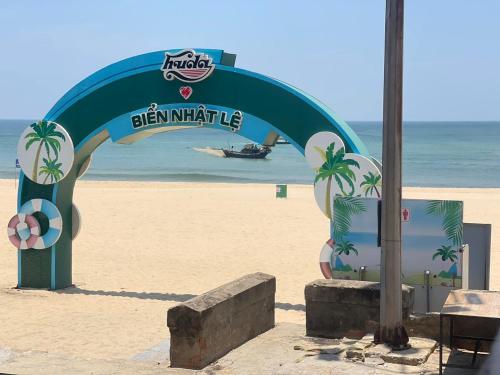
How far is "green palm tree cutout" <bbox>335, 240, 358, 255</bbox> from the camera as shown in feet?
34.9

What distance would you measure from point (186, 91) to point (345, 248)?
416cm

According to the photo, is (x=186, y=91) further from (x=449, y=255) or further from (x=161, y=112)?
(x=449, y=255)

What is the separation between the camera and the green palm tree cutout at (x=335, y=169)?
12.3 metres

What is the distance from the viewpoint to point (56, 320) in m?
11.9

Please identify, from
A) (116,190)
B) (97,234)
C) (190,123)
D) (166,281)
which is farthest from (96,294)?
(116,190)

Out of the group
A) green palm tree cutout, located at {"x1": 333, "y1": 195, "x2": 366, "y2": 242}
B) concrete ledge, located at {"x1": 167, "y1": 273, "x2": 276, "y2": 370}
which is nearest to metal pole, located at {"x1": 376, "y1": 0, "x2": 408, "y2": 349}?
concrete ledge, located at {"x1": 167, "y1": 273, "x2": 276, "y2": 370}

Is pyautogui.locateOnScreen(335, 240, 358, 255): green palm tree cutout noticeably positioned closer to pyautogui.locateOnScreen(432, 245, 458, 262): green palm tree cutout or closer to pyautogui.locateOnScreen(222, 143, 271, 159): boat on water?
pyautogui.locateOnScreen(432, 245, 458, 262): green palm tree cutout

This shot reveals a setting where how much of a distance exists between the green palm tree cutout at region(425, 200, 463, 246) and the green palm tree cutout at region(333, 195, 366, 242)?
3.18 ft

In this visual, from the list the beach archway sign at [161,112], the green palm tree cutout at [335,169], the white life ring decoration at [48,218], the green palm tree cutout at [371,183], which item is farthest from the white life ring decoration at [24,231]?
the green palm tree cutout at [371,183]

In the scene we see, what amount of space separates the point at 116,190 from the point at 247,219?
11.4 metres

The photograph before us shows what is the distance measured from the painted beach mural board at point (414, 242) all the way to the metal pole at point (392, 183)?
2.67 meters

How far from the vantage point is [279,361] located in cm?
808

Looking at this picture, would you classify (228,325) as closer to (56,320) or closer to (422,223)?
(422,223)

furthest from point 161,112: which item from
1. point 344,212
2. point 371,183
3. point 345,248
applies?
point 345,248
